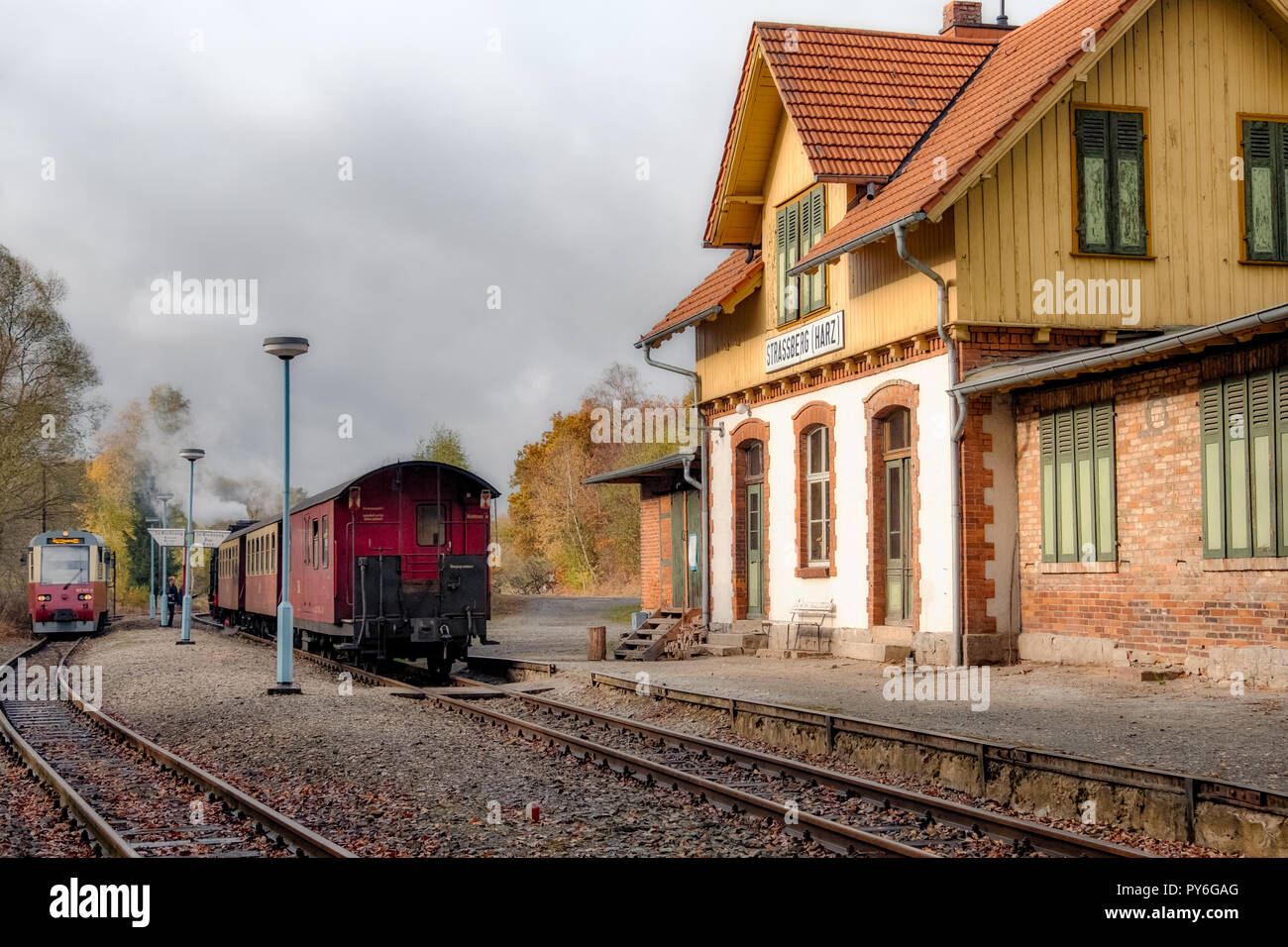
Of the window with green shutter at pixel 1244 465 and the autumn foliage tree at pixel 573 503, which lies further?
the autumn foliage tree at pixel 573 503

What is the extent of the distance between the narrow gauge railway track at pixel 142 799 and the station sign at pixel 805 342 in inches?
422

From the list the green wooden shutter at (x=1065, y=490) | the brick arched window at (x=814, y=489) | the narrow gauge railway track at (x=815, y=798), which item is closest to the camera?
the narrow gauge railway track at (x=815, y=798)

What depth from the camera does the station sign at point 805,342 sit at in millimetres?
19703

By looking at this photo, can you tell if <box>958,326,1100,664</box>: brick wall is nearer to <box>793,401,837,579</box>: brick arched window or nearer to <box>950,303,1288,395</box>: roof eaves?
<box>950,303,1288,395</box>: roof eaves

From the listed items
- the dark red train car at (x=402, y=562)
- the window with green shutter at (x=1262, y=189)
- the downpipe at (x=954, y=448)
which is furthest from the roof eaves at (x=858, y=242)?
the dark red train car at (x=402, y=562)

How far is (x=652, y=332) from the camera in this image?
25500 millimetres

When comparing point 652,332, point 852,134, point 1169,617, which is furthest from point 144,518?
point 1169,617

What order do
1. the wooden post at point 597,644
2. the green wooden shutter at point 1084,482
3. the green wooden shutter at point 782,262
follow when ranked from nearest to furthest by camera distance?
the green wooden shutter at point 1084,482 → the green wooden shutter at point 782,262 → the wooden post at point 597,644

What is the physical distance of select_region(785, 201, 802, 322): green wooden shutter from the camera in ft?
69.3

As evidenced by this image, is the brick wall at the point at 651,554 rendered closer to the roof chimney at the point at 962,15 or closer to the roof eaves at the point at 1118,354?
the roof chimney at the point at 962,15
